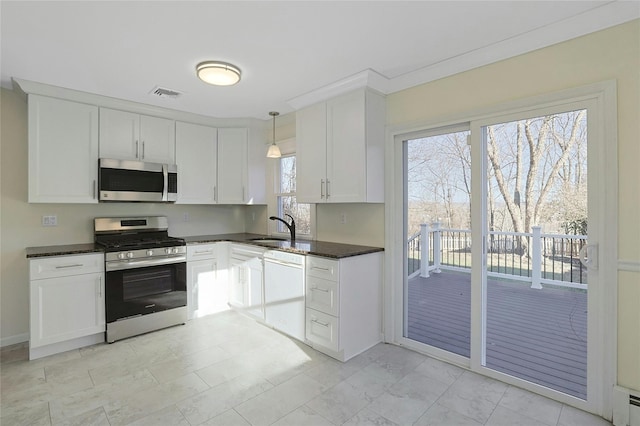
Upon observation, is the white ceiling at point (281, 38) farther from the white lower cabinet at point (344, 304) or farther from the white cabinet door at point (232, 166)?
the white lower cabinet at point (344, 304)

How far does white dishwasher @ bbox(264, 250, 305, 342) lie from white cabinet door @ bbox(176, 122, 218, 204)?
4.47 feet

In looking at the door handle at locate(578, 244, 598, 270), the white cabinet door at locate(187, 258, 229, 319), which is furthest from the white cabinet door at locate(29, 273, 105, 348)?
the door handle at locate(578, 244, 598, 270)

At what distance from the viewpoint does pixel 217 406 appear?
2.17m

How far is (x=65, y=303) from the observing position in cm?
300

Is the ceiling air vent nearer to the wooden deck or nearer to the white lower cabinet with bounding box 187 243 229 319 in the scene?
the white lower cabinet with bounding box 187 243 229 319

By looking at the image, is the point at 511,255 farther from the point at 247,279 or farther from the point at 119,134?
the point at 119,134

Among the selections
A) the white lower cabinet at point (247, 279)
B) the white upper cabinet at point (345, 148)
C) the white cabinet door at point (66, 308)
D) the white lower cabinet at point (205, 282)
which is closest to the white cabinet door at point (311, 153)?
the white upper cabinet at point (345, 148)

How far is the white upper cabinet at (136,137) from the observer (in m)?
3.45

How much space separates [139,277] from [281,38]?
2783 mm

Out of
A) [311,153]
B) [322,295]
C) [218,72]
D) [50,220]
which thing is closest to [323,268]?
[322,295]

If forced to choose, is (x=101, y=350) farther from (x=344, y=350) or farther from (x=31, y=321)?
(x=344, y=350)

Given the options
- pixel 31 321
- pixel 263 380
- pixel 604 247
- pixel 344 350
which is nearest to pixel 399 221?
pixel 344 350

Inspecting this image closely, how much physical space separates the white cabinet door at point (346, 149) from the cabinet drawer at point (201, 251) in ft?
5.60

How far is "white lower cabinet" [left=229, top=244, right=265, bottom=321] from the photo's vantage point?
11.9 feet
